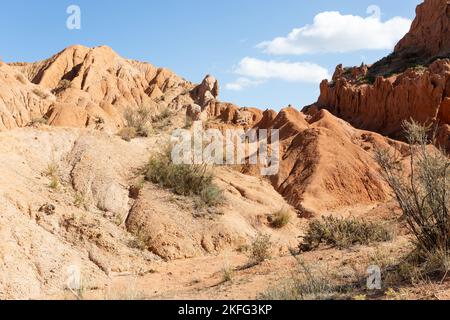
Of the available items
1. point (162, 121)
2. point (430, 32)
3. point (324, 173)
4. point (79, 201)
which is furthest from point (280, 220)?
point (430, 32)

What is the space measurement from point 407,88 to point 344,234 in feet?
73.3

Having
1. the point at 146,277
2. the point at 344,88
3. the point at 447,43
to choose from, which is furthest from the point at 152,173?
the point at 447,43

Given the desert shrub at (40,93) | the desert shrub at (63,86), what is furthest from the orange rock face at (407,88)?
the desert shrub at (63,86)

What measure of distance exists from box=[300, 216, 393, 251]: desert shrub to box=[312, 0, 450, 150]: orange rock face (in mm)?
7758

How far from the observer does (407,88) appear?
28500 mm

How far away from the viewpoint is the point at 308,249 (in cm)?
935

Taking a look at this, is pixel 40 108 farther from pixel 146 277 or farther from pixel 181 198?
pixel 146 277

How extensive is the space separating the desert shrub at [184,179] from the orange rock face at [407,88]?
7977 millimetres

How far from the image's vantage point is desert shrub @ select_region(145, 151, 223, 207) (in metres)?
12.8

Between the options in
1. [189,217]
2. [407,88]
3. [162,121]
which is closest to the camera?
[189,217]

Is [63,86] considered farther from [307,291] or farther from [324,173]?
[307,291]

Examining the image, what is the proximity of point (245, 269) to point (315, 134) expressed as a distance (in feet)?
41.3

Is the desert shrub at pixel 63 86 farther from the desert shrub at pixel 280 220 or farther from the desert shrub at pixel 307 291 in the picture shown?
the desert shrub at pixel 307 291

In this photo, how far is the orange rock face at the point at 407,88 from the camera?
2680cm
